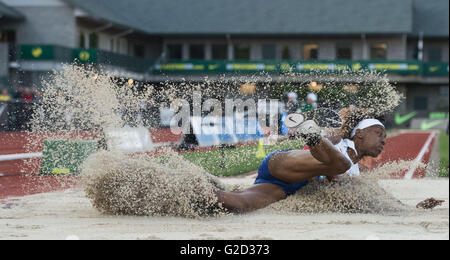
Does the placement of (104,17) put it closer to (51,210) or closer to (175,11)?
(175,11)

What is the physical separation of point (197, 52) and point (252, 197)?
115ft

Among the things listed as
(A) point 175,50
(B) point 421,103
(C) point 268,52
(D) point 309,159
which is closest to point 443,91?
(B) point 421,103

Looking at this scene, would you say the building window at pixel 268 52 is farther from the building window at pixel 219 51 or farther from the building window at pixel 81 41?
the building window at pixel 81 41

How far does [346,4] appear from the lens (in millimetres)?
40219

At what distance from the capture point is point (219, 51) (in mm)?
40250

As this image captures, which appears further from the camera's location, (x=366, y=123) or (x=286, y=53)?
(x=286, y=53)

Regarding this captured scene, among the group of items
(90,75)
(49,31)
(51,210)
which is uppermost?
(49,31)

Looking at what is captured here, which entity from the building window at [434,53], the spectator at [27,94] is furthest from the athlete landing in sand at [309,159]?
the building window at [434,53]

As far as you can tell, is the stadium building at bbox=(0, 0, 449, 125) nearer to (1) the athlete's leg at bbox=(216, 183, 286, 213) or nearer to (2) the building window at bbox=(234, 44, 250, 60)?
(2) the building window at bbox=(234, 44, 250, 60)

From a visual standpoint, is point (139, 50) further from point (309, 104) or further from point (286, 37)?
point (309, 104)

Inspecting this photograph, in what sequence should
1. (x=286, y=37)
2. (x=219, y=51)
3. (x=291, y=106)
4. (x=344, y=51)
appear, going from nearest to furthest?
(x=291, y=106), (x=344, y=51), (x=286, y=37), (x=219, y=51)

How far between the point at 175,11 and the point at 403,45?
14.2 metres

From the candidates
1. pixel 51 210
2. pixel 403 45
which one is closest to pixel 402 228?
pixel 51 210

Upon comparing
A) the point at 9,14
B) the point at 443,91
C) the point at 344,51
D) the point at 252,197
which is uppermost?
the point at 9,14
